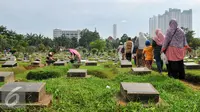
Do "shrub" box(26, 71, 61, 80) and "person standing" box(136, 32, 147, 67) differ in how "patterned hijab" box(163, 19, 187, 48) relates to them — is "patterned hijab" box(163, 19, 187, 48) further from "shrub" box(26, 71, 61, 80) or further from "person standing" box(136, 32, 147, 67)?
"person standing" box(136, 32, 147, 67)

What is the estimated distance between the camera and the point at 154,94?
388 cm

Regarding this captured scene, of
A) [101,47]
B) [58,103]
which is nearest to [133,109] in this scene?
[58,103]

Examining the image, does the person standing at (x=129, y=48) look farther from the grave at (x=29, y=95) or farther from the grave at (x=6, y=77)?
the grave at (x=29, y=95)

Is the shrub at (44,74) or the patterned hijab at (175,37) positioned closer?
the patterned hijab at (175,37)

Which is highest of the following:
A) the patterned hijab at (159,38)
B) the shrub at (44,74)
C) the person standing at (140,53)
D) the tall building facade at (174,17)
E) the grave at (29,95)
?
the tall building facade at (174,17)

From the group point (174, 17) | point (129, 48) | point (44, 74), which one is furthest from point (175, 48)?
point (174, 17)

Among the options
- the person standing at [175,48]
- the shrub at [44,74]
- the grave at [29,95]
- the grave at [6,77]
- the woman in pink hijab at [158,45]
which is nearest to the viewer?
the grave at [29,95]

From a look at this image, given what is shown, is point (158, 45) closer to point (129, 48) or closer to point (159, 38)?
point (159, 38)

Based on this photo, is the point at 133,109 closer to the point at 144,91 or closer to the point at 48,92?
the point at 144,91

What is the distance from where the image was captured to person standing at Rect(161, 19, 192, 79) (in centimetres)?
666

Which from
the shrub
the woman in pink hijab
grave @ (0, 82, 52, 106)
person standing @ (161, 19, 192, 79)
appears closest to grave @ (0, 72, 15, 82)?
the shrub

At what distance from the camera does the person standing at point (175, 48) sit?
6664 mm

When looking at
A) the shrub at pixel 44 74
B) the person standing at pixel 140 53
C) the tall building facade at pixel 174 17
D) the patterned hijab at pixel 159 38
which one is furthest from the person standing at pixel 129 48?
the tall building facade at pixel 174 17

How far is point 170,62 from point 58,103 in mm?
3992
